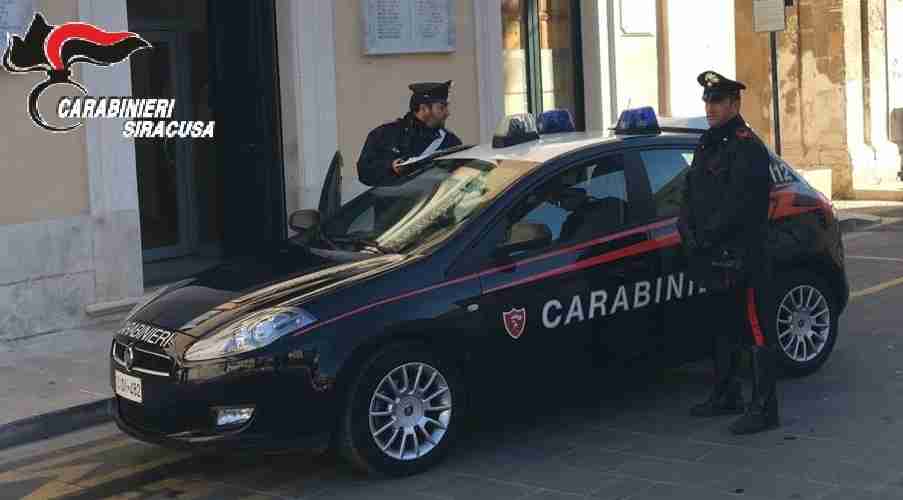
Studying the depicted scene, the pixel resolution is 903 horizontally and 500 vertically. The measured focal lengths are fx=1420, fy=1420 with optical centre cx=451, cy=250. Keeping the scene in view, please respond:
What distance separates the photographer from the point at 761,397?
6977mm

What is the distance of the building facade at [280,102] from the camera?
10.4 meters

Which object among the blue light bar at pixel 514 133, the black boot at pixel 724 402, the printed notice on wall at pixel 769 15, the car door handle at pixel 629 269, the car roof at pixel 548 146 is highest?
the printed notice on wall at pixel 769 15

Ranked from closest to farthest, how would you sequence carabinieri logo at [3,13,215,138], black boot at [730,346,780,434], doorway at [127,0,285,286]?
black boot at [730,346,780,434]
carabinieri logo at [3,13,215,138]
doorway at [127,0,285,286]

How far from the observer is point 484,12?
13.9 meters

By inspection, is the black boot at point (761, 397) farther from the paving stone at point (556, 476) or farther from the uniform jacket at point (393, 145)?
the uniform jacket at point (393, 145)

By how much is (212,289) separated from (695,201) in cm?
241

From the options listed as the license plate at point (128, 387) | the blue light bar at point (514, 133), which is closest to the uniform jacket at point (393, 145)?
the blue light bar at point (514, 133)

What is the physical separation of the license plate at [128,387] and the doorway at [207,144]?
5318 mm

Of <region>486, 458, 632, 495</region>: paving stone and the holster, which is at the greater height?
the holster

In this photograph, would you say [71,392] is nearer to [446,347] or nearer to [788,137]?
[446,347]

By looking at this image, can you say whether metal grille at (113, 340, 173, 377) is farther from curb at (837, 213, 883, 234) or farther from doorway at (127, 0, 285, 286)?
curb at (837, 213, 883, 234)

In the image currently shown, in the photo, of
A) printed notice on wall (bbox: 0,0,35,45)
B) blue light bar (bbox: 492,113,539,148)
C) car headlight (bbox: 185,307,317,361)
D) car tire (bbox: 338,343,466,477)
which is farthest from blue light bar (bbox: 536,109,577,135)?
printed notice on wall (bbox: 0,0,35,45)

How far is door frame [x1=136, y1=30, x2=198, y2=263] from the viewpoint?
13609 millimetres

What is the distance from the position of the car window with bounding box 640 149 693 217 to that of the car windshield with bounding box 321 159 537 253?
735 millimetres
